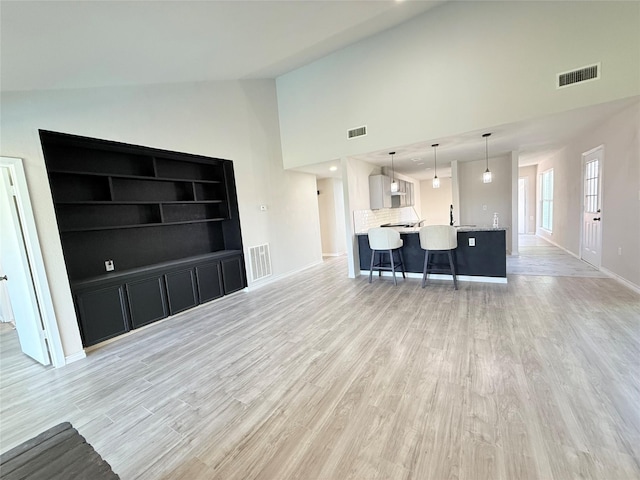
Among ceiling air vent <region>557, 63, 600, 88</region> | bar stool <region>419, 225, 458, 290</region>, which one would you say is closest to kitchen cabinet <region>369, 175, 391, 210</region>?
bar stool <region>419, 225, 458, 290</region>

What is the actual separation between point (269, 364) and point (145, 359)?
139cm

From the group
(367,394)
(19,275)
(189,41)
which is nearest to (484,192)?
(367,394)

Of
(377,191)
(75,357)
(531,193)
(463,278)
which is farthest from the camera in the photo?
(531,193)

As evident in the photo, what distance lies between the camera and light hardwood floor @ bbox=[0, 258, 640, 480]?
146cm

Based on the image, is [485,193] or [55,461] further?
[485,193]

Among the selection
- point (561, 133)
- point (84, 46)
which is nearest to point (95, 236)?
point (84, 46)

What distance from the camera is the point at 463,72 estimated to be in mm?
3914

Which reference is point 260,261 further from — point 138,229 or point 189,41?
point 189,41

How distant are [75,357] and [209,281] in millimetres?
1816

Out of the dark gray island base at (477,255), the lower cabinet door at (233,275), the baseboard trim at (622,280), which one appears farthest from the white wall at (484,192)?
the lower cabinet door at (233,275)

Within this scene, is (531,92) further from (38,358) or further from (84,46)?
(38,358)

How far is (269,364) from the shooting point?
2.50 metres

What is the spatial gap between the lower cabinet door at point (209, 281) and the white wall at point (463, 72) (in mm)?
2905

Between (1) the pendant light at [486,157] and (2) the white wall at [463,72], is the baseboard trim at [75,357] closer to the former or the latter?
(2) the white wall at [463,72]
